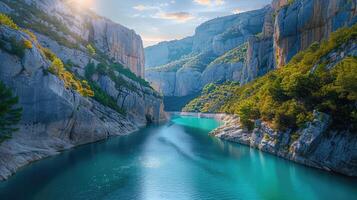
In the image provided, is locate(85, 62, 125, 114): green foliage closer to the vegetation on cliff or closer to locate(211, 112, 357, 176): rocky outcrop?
the vegetation on cliff

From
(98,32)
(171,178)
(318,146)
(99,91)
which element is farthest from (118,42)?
(318,146)

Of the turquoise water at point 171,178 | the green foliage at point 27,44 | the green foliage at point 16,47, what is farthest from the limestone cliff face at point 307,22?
the green foliage at point 16,47

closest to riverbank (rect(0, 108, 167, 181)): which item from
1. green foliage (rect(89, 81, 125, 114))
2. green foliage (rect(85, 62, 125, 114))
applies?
green foliage (rect(89, 81, 125, 114))

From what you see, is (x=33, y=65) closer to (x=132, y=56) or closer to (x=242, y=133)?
(x=242, y=133)

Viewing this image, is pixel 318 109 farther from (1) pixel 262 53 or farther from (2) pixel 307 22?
(1) pixel 262 53

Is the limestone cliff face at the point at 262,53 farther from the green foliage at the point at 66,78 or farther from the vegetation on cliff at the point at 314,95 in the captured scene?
the green foliage at the point at 66,78
